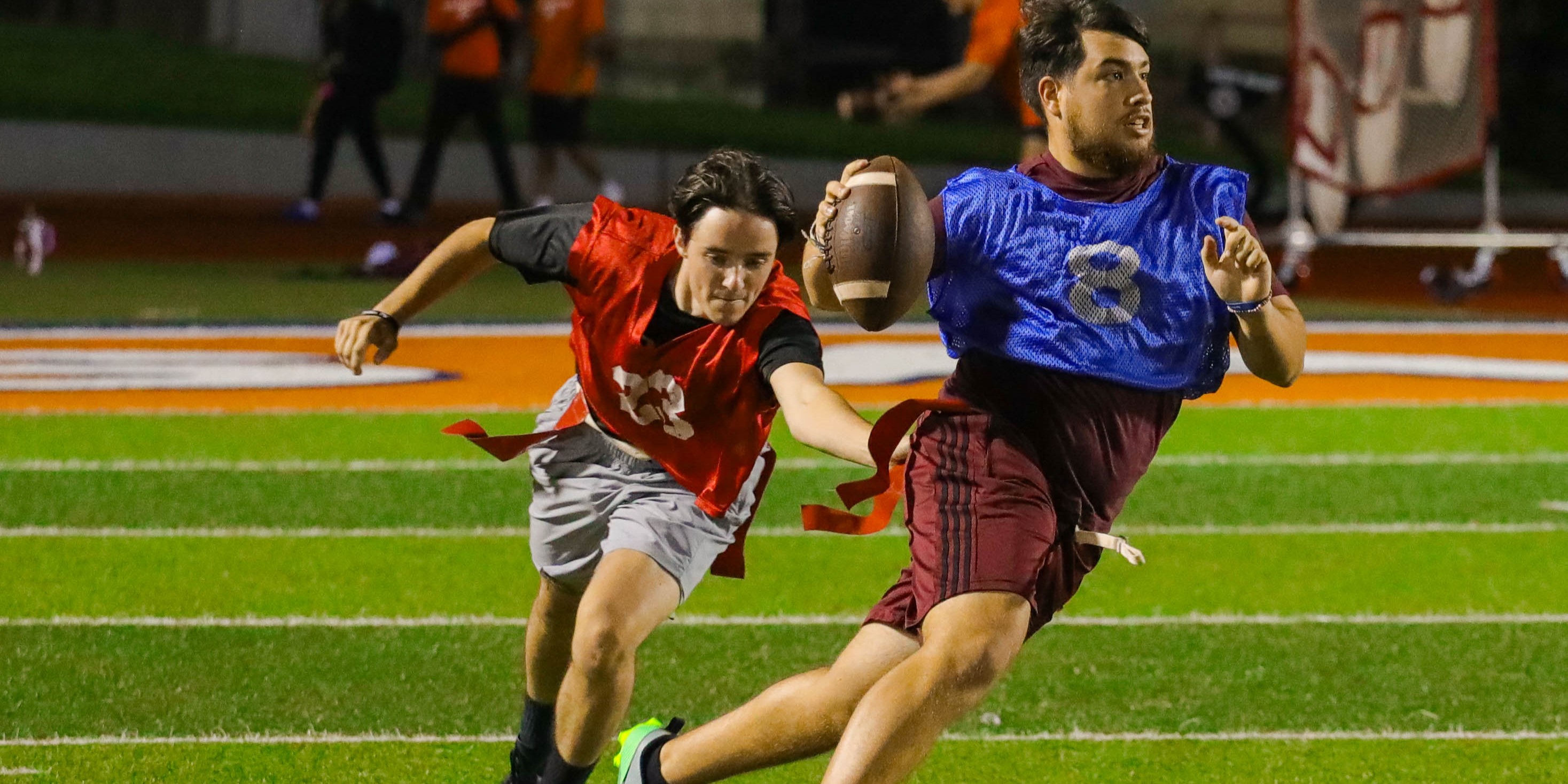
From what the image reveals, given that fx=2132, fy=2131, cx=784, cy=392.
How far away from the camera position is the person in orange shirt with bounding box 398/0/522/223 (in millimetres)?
15852

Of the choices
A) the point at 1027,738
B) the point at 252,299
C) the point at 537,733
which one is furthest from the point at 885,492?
the point at 252,299

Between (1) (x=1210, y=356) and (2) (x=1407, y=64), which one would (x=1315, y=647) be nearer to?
(1) (x=1210, y=356)

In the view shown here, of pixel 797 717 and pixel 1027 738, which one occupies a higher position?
pixel 797 717

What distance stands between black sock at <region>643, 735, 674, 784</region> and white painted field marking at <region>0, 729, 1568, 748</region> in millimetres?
902

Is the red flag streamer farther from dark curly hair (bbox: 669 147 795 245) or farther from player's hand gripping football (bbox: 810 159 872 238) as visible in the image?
dark curly hair (bbox: 669 147 795 245)

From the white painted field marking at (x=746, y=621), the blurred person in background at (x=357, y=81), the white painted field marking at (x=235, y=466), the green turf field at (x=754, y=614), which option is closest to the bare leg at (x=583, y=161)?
the blurred person in background at (x=357, y=81)

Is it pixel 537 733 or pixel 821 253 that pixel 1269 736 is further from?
pixel 821 253

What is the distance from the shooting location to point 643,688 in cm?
530

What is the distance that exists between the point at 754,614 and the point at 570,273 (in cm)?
196

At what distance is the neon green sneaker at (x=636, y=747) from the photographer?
391 cm

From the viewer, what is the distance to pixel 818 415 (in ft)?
12.3

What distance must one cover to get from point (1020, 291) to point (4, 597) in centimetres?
364

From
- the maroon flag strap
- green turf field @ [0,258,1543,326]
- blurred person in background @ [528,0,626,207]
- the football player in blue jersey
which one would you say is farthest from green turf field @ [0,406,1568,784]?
blurred person in background @ [528,0,626,207]

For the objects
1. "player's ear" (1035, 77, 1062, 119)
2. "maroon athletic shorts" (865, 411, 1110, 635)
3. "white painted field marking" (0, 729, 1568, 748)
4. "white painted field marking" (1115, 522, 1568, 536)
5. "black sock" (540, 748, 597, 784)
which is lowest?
"white painted field marking" (1115, 522, 1568, 536)
